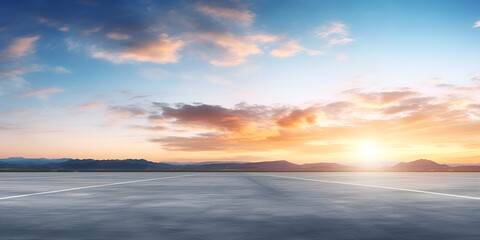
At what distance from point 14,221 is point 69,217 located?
3.48ft

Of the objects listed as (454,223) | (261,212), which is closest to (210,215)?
(261,212)

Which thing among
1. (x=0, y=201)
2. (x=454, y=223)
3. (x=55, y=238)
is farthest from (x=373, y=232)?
(x=0, y=201)

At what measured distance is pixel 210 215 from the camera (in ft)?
37.3

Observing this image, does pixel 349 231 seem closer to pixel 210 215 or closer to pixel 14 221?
pixel 210 215

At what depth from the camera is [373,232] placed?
8.77m

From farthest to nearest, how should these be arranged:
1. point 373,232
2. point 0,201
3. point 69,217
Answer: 1. point 0,201
2. point 69,217
3. point 373,232

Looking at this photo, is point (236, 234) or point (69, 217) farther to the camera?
point (69, 217)

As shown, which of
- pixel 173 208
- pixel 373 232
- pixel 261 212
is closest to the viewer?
pixel 373 232

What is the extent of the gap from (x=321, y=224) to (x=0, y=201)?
984cm

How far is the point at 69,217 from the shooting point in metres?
10.9

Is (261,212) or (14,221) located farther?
(261,212)

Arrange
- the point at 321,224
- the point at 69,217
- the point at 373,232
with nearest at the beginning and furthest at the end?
the point at 373,232 < the point at 321,224 < the point at 69,217

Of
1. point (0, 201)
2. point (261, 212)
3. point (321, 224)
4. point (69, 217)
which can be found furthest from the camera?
point (0, 201)

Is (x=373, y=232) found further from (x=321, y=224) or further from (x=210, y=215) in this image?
(x=210, y=215)
